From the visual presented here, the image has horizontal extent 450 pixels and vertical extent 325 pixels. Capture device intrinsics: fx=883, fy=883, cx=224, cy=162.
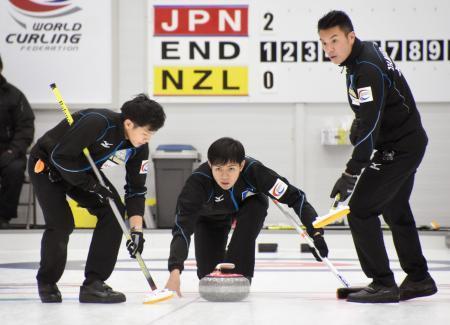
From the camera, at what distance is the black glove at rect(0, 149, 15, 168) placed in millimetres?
9039

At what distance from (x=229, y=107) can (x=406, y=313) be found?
6.58m

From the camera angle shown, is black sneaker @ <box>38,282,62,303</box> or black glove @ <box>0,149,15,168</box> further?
black glove @ <box>0,149,15,168</box>

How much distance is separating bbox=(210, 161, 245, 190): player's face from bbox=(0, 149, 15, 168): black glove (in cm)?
518

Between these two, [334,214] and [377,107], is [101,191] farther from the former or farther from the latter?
[377,107]

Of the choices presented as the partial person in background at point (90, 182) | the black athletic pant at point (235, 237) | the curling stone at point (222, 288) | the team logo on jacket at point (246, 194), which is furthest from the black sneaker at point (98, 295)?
the team logo on jacket at point (246, 194)

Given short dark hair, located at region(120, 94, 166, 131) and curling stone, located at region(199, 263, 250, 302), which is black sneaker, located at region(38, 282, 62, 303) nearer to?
curling stone, located at region(199, 263, 250, 302)

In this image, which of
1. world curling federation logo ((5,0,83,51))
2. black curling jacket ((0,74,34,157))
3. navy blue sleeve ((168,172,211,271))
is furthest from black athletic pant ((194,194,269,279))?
world curling federation logo ((5,0,83,51))

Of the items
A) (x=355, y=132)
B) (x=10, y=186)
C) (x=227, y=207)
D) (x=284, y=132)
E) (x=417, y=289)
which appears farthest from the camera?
(x=284, y=132)

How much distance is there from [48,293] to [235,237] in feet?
3.52

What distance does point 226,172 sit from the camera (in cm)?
427

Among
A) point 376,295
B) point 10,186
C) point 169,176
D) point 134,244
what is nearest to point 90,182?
point 134,244

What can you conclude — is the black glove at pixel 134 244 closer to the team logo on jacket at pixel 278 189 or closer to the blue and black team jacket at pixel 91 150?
the blue and black team jacket at pixel 91 150

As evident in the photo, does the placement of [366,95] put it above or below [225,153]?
above

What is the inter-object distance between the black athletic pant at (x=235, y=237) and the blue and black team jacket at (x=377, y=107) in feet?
2.56
